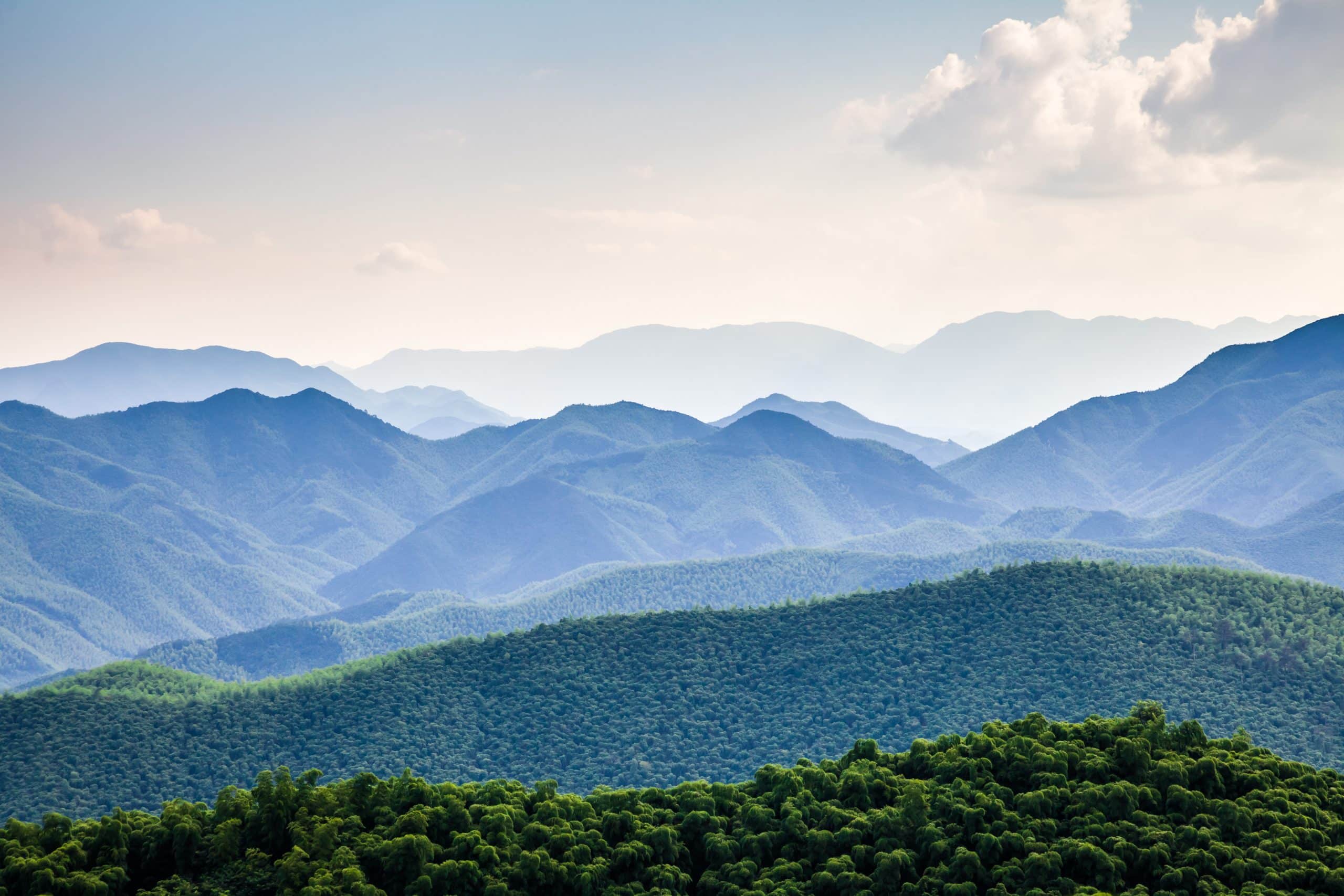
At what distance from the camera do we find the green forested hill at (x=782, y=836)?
93.1 feet

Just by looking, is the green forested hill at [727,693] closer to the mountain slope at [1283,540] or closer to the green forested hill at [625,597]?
the green forested hill at [625,597]

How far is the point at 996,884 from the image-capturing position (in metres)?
28.3

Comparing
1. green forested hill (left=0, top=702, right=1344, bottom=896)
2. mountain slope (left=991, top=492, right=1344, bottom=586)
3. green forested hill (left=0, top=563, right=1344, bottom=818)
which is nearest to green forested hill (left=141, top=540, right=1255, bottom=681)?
mountain slope (left=991, top=492, right=1344, bottom=586)

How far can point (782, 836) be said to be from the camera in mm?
31234

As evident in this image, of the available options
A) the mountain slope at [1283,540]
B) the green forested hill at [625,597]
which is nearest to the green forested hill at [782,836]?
the green forested hill at [625,597]

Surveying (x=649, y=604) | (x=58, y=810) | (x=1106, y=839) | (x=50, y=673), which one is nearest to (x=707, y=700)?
(x=58, y=810)

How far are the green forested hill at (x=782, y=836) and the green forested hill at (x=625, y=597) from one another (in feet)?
378

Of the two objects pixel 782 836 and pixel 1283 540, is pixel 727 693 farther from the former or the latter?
pixel 1283 540

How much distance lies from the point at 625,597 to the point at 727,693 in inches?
3570

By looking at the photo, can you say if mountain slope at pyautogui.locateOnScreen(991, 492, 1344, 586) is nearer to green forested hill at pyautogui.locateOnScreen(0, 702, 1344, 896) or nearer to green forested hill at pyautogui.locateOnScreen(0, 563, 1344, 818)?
green forested hill at pyautogui.locateOnScreen(0, 563, 1344, 818)

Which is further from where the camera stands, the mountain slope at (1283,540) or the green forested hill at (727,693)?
the mountain slope at (1283,540)

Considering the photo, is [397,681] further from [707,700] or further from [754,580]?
[754,580]

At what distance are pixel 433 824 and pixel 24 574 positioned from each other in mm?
193605

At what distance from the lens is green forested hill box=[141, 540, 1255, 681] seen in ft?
507
